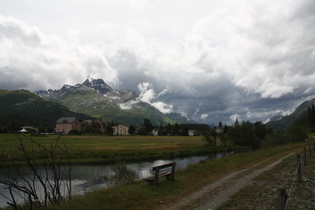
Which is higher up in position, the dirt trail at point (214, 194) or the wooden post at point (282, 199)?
the wooden post at point (282, 199)

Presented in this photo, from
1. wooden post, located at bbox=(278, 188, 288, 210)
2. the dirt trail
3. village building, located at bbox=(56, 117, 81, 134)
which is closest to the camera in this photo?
wooden post, located at bbox=(278, 188, 288, 210)

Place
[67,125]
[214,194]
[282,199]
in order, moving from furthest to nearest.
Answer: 1. [67,125]
2. [214,194]
3. [282,199]

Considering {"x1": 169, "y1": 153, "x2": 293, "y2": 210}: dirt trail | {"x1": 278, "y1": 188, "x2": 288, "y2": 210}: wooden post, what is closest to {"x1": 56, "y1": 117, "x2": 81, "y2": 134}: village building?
{"x1": 169, "y1": 153, "x2": 293, "y2": 210}: dirt trail

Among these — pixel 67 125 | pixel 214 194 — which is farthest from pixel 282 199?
pixel 67 125

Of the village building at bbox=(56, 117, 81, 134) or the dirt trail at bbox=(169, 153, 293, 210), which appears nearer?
the dirt trail at bbox=(169, 153, 293, 210)

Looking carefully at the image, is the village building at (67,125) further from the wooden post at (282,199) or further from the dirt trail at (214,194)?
the wooden post at (282,199)

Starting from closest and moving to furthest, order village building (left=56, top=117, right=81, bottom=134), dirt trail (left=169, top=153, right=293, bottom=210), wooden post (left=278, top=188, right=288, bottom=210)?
wooden post (left=278, top=188, right=288, bottom=210) < dirt trail (left=169, top=153, right=293, bottom=210) < village building (left=56, top=117, right=81, bottom=134)

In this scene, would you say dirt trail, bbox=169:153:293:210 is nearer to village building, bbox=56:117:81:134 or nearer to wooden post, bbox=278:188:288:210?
wooden post, bbox=278:188:288:210

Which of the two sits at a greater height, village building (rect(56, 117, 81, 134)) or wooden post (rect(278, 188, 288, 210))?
village building (rect(56, 117, 81, 134))

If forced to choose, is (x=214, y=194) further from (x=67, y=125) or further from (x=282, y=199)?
(x=67, y=125)

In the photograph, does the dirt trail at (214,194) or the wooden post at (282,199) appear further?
the dirt trail at (214,194)

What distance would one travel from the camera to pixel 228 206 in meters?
10.6

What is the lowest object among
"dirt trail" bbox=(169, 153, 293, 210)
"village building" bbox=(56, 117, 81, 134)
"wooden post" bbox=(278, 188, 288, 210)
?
"dirt trail" bbox=(169, 153, 293, 210)

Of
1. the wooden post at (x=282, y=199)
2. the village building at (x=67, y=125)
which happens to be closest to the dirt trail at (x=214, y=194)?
the wooden post at (x=282, y=199)
